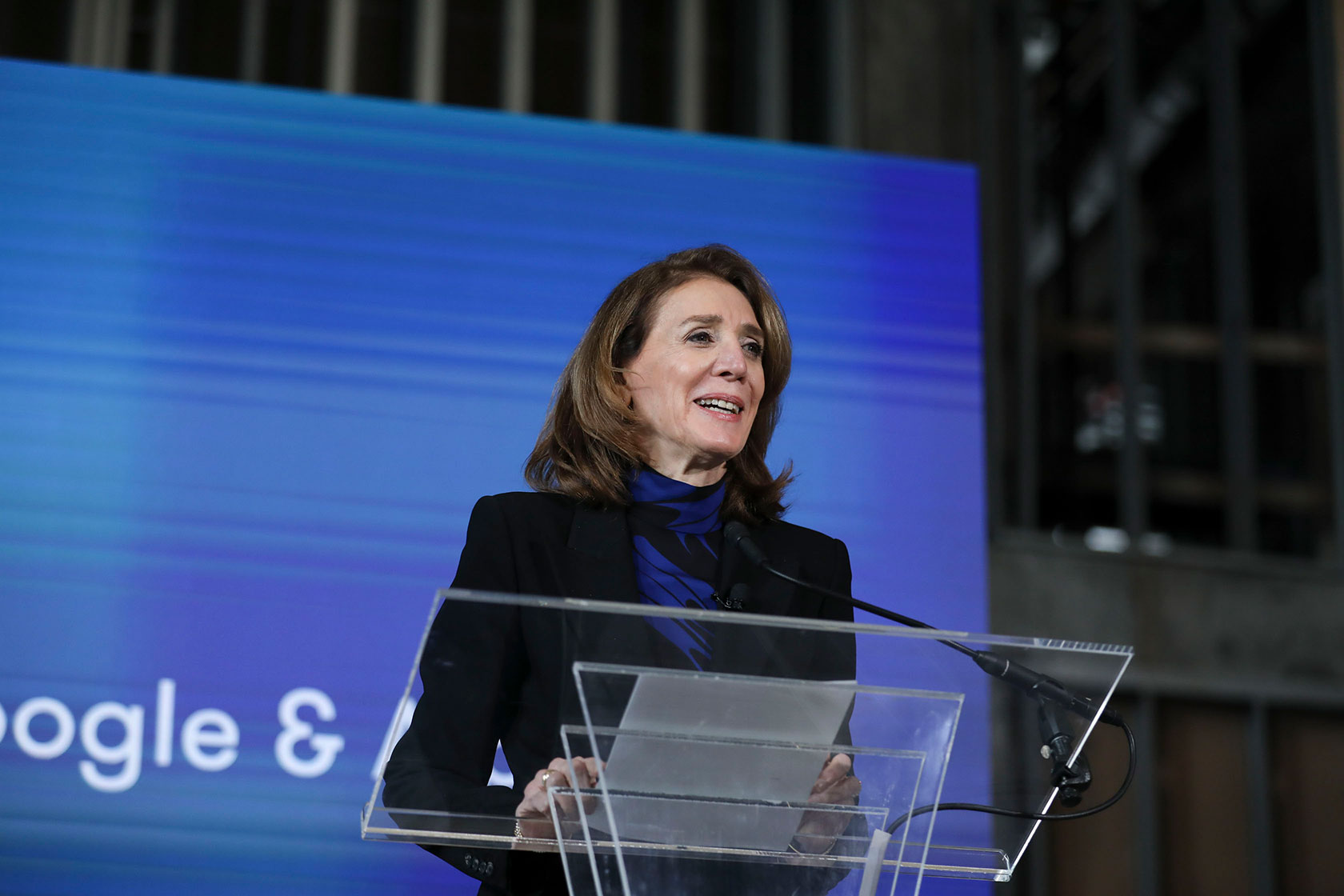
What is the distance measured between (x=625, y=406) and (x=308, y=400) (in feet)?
6.29

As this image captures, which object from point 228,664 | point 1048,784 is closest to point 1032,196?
point 228,664

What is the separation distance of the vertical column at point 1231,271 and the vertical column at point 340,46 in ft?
11.5

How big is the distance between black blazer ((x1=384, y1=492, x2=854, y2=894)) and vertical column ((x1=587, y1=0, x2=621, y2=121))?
3.96 meters

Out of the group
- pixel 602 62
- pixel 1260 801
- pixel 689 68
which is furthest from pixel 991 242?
pixel 1260 801

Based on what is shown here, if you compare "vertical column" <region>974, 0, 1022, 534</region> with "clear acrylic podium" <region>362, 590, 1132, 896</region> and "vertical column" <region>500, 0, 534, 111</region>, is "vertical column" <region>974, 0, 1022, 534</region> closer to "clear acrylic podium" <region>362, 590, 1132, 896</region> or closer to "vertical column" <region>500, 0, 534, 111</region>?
"vertical column" <region>500, 0, 534, 111</region>

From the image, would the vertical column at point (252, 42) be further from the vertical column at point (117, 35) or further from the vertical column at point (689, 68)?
the vertical column at point (689, 68)

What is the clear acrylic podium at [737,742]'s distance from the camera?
4.31 ft

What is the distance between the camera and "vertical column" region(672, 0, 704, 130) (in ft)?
18.7

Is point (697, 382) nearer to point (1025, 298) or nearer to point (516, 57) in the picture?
point (516, 57)

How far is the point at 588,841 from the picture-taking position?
1.34 metres

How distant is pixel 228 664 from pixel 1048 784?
2545mm

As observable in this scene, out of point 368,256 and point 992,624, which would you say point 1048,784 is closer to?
point 368,256

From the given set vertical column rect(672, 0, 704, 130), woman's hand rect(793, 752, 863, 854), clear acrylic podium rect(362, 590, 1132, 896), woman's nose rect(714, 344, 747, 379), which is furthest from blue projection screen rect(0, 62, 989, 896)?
woman's hand rect(793, 752, 863, 854)

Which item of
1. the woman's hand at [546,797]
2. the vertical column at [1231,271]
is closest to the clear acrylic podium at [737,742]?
the woman's hand at [546,797]
